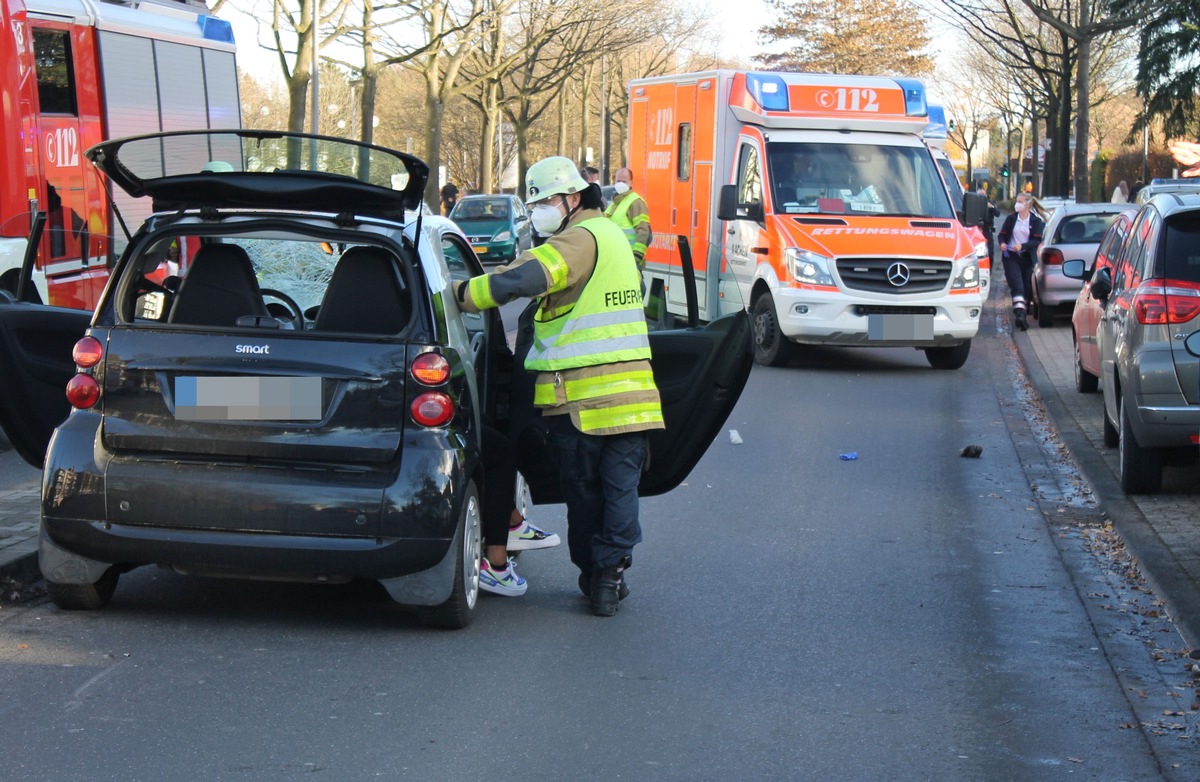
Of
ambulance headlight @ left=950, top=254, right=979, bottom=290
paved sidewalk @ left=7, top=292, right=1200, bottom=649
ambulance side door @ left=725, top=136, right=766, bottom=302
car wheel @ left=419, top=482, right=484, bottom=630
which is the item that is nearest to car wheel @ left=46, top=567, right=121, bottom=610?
paved sidewalk @ left=7, top=292, right=1200, bottom=649

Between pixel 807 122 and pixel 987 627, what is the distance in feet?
33.6

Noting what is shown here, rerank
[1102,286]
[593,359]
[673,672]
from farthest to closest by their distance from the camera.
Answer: [1102,286] < [593,359] < [673,672]

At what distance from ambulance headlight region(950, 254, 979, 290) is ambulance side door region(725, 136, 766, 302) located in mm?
1897

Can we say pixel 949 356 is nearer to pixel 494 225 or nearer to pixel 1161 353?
pixel 1161 353

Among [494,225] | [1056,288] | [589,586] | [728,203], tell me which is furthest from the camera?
[494,225]

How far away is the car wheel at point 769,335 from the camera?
15.5 meters

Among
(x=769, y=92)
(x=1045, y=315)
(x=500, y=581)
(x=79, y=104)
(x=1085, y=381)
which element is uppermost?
(x=769, y=92)

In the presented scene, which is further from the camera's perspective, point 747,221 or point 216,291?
point 747,221

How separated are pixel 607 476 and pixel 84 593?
2.03m

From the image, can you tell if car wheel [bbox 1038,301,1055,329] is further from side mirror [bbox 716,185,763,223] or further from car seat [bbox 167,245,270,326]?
car seat [bbox 167,245,270,326]

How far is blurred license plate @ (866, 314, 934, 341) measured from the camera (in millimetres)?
14961

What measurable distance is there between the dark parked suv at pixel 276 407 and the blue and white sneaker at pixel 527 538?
3.16 feet

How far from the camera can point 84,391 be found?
5.59 metres

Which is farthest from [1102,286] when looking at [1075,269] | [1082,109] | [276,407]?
[1082,109]
